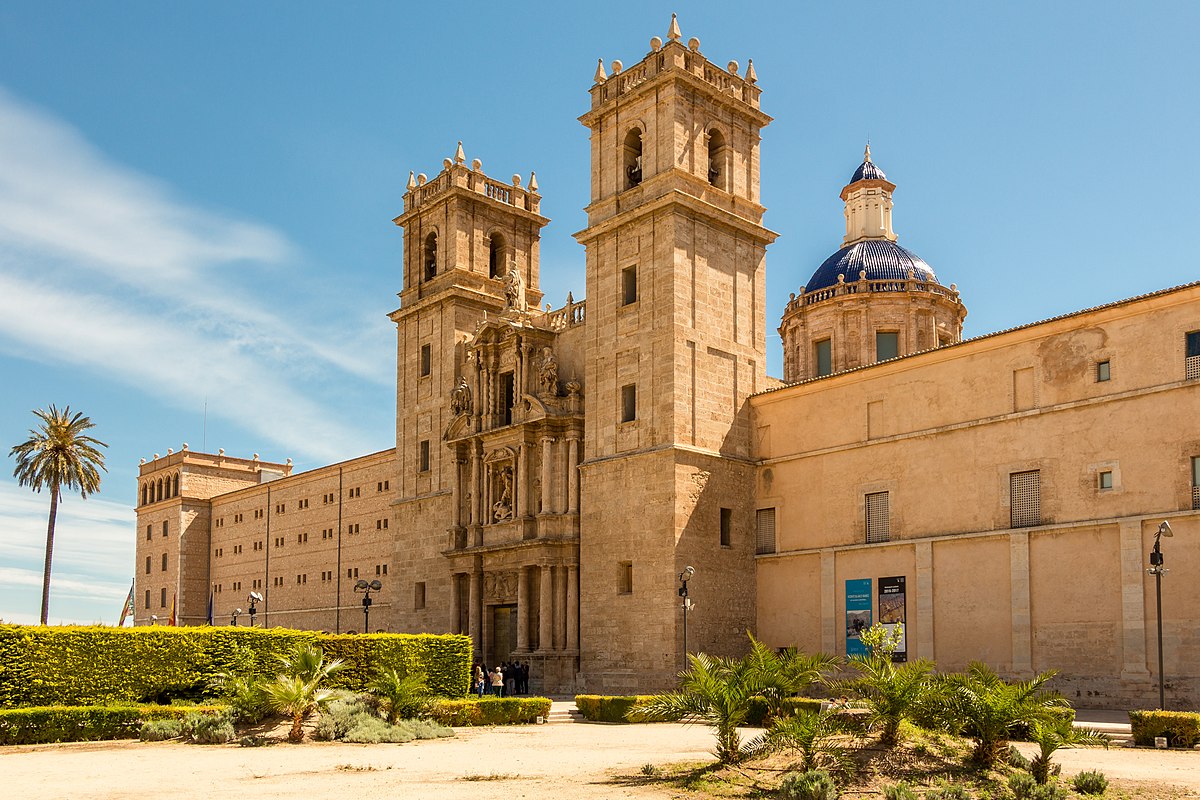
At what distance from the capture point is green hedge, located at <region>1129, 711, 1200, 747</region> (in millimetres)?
21453

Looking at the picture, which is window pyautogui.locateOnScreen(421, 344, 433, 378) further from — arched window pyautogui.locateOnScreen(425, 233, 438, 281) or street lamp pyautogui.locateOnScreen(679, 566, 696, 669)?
street lamp pyautogui.locateOnScreen(679, 566, 696, 669)

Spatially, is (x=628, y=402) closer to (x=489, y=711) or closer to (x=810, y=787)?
(x=489, y=711)

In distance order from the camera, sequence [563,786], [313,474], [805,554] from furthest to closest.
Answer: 1. [313,474]
2. [805,554]
3. [563,786]

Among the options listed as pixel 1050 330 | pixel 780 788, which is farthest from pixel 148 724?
pixel 1050 330

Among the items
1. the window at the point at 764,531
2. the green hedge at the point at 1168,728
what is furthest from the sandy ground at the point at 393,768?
the window at the point at 764,531

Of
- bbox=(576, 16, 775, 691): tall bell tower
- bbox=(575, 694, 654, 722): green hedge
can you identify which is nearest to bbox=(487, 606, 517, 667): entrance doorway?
bbox=(576, 16, 775, 691): tall bell tower

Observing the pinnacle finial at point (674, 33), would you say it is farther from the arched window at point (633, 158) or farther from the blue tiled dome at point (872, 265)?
the blue tiled dome at point (872, 265)

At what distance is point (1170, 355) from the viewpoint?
2980 cm

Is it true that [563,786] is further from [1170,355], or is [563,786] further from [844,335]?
[844,335]

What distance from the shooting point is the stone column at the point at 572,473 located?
139ft

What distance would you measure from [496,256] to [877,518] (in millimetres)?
22947

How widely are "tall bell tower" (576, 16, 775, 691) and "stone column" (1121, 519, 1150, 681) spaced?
1231 centimetres

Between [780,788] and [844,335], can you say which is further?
[844,335]

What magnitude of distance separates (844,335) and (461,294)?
2006cm
